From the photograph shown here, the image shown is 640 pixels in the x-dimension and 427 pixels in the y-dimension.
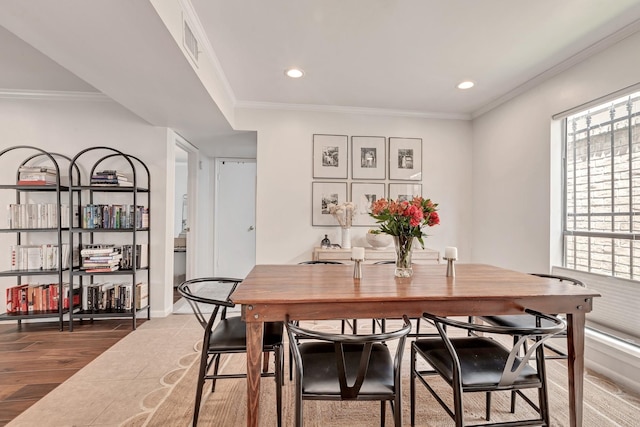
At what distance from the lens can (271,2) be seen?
6.35ft

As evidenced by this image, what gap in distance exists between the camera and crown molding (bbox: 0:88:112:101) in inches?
125

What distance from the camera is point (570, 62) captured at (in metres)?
2.59

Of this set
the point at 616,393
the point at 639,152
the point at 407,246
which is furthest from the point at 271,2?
the point at 616,393

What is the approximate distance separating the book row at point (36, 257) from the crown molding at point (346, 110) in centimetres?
245

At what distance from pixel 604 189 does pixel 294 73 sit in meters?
2.78

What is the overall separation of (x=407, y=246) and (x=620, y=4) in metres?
2.02

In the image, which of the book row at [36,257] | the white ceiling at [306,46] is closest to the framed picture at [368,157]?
the white ceiling at [306,46]

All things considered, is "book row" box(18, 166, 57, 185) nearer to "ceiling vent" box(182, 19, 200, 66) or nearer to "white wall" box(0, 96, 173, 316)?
"white wall" box(0, 96, 173, 316)

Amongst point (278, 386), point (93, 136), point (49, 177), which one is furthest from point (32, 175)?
point (278, 386)

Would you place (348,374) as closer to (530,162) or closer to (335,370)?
(335,370)

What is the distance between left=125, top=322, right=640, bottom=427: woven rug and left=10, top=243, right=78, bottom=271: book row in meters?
2.08

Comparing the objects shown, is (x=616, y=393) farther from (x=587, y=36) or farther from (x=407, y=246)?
(x=587, y=36)

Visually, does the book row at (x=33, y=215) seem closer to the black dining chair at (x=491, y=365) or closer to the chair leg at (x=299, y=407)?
the chair leg at (x=299, y=407)

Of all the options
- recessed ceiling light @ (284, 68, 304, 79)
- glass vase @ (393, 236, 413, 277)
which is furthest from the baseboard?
recessed ceiling light @ (284, 68, 304, 79)
